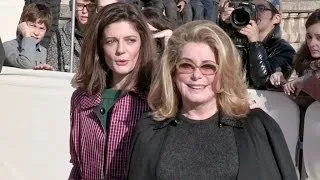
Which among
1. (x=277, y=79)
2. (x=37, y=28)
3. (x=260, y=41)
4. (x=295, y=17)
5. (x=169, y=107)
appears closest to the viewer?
(x=169, y=107)

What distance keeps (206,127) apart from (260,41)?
131 centimetres

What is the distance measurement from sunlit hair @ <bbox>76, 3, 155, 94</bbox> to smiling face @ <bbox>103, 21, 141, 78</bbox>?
0.8 inches

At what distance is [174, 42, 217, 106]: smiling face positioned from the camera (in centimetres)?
Answer: 220

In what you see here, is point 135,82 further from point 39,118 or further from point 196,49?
point 39,118

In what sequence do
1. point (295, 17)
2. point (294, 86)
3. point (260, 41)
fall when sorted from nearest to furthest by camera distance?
point (294, 86) < point (260, 41) < point (295, 17)

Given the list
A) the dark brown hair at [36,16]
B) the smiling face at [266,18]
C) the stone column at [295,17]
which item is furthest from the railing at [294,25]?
the smiling face at [266,18]

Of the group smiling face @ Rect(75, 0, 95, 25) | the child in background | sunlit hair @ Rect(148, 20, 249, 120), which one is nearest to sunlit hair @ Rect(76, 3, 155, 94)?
sunlit hair @ Rect(148, 20, 249, 120)

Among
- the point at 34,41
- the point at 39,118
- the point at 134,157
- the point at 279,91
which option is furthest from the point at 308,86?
the point at 34,41

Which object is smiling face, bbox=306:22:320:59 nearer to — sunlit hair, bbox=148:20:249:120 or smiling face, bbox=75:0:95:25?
sunlit hair, bbox=148:20:249:120

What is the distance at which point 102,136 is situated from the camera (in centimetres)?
246

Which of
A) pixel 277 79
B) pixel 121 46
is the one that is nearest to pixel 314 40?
pixel 277 79

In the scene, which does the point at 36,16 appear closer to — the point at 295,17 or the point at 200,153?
the point at 200,153

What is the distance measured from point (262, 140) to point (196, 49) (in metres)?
0.39

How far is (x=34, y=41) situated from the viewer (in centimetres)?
448
